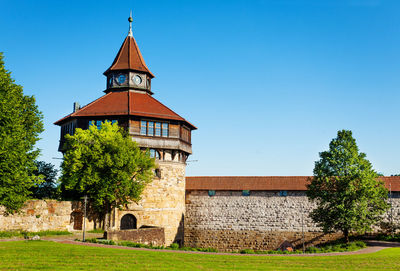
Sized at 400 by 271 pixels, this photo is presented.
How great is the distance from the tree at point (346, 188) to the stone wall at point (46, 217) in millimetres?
19310

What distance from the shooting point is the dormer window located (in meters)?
34.5

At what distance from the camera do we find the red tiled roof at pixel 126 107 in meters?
34.2

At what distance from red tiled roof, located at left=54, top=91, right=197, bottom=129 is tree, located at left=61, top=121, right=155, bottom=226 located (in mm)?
3177

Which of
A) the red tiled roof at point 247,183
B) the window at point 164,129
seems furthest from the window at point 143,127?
the red tiled roof at point 247,183

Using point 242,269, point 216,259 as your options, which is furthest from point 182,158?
point 242,269

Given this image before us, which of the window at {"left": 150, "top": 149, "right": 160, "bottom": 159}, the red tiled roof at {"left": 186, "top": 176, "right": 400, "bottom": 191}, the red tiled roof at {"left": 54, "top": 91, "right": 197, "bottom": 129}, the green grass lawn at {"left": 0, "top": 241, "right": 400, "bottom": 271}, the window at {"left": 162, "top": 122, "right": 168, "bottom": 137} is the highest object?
the red tiled roof at {"left": 54, "top": 91, "right": 197, "bottom": 129}

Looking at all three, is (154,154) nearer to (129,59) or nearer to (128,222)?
(128,222)

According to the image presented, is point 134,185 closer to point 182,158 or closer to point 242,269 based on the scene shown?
point 182,158

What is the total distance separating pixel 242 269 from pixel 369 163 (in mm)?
17356

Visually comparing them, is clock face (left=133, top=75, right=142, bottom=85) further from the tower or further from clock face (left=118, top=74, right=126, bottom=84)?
clock face (left=118, top=74, right=126, bottom=84)

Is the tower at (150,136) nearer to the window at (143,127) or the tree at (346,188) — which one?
the window at (143,127)

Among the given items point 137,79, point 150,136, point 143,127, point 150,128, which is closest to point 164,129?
point 150,128

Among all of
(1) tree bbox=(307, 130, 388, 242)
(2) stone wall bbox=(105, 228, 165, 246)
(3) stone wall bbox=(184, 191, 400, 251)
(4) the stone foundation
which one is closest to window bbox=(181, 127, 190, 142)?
(3) stone wall bbox=(184, 191, 400, 251)

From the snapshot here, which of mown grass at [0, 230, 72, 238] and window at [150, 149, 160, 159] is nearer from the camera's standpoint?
mown grass at [0, 230, 72, 238]
